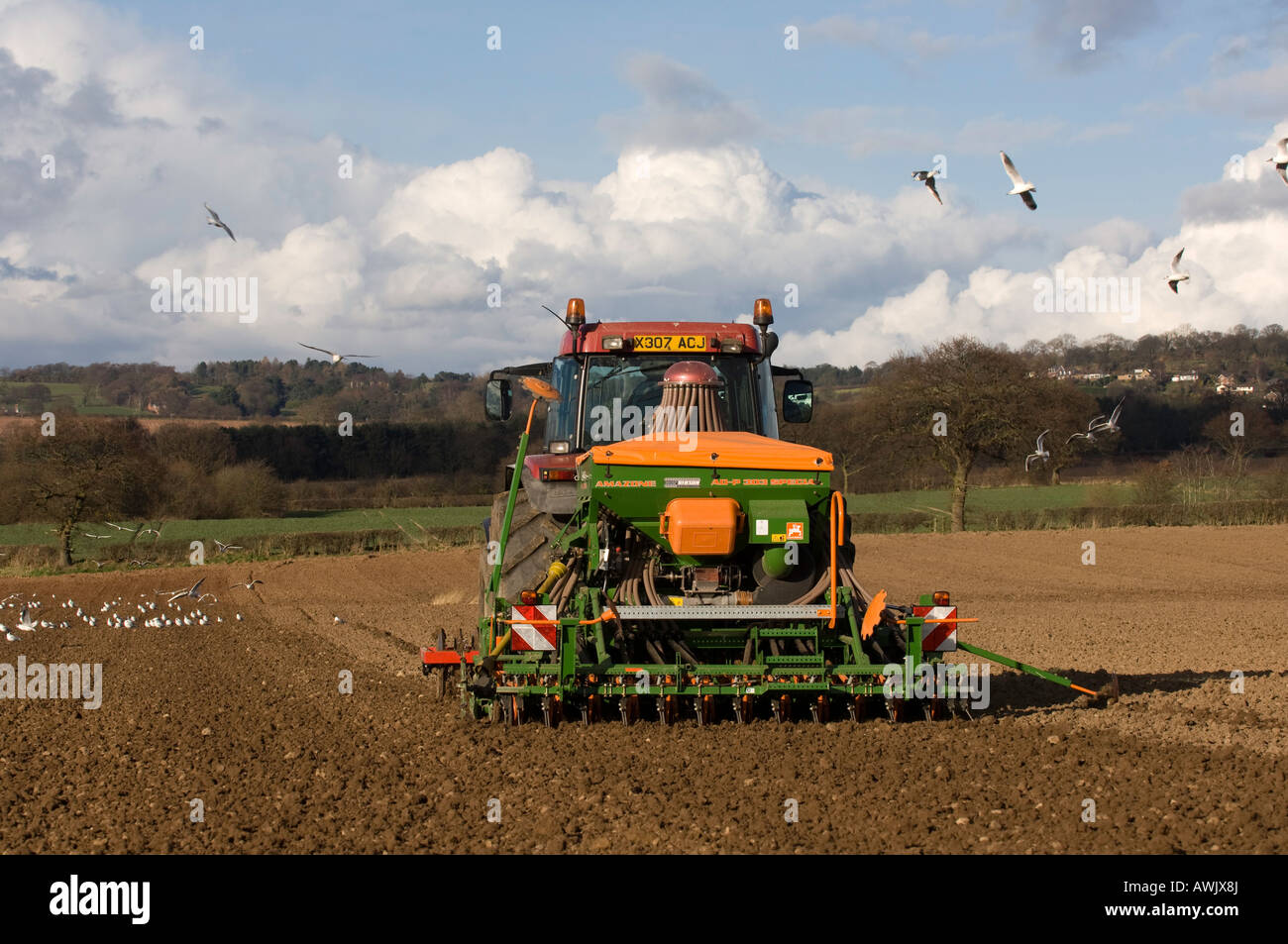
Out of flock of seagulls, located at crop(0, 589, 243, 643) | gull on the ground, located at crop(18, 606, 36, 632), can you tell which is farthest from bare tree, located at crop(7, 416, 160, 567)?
gull on the ground, located at crop(18, 606, 36, 632)

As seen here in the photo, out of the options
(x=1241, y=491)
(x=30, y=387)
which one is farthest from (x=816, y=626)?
(x=30, y=387)

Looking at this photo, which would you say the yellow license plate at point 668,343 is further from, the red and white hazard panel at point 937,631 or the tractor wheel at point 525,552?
the red and white hazard panel at point 937,631

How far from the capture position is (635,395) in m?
9.48

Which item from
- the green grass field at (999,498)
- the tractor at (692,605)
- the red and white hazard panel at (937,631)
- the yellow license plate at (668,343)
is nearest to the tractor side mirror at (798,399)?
the yellow license plate at (668,343)

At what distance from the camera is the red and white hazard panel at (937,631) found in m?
7.97

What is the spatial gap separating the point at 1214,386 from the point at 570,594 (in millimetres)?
51744

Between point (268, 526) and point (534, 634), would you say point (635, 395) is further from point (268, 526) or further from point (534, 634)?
point (268, 526)

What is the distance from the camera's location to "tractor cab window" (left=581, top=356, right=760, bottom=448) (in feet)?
30.8

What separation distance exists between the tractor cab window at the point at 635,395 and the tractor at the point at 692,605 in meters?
0.69

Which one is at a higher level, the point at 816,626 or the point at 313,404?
the point at 313,404

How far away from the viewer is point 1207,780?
622 centimetres

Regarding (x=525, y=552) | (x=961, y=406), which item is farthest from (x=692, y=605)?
(x=961, y=406)

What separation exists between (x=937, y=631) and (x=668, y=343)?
314 cm
